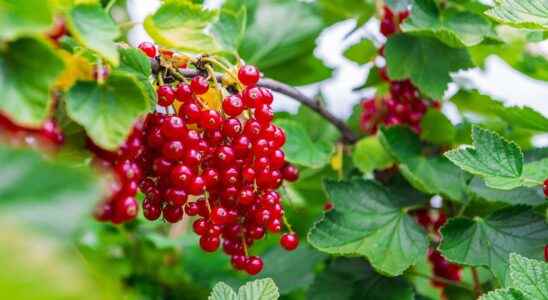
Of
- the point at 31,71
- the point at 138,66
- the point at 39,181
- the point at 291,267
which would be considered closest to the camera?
the point at 39,181

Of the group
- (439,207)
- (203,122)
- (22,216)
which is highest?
(22,216)

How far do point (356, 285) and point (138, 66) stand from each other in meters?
0.46

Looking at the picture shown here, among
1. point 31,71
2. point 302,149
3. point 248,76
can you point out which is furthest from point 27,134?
point 302,149

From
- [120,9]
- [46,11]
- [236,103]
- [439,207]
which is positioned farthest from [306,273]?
[46,11]

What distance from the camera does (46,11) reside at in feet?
1.70

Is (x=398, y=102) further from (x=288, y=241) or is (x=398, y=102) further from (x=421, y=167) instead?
(x=288, y=241)

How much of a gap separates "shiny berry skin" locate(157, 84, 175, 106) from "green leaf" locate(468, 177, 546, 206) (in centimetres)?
44

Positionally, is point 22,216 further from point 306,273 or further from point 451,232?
point 306,273

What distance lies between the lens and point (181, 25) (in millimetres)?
723

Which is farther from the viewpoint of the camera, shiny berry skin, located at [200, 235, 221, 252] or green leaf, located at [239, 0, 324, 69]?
green leaf, located at [239, 0, 324, 69]

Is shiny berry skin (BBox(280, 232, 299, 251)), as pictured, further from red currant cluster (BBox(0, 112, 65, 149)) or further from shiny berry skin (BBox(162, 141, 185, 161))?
red currant cluster (BBox(0, 112, 65, 149))

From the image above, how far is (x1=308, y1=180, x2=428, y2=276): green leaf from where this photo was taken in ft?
2.98

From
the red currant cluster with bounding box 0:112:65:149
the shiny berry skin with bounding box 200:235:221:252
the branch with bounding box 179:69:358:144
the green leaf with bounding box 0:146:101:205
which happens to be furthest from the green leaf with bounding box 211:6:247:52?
the green leaf with bounding box 0:146:101:205

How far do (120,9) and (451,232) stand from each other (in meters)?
0.79
